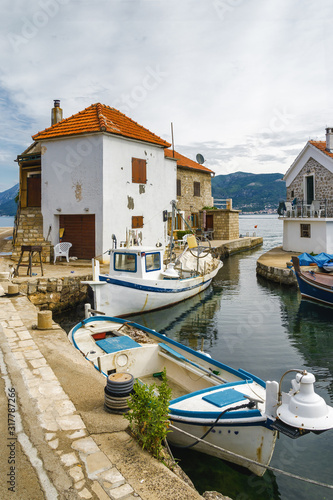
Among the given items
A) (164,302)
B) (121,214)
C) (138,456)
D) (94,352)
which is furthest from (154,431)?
(121,214)

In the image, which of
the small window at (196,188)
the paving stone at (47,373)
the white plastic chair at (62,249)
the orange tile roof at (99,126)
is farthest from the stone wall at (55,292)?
the small window at (196,188)

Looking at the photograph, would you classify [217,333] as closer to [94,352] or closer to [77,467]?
[94,352]

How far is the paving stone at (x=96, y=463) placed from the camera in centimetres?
358

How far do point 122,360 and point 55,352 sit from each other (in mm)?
1387

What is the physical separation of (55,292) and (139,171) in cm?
916

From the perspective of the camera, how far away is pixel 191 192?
34.4 m

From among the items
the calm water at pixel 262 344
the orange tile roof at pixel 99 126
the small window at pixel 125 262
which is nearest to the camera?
the calm water at pixel 262 344

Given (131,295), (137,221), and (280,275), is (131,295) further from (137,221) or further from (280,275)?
(280,275)

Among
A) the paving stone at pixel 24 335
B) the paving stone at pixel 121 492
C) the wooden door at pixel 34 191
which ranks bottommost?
the paving stone at pixel 121 492

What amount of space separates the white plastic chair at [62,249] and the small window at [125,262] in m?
5.69

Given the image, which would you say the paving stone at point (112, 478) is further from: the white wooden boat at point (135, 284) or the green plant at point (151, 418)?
the white wooden boat at point (135, 284)

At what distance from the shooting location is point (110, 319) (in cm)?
1016

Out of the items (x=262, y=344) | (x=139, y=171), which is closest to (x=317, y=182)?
(x=139, y=171)

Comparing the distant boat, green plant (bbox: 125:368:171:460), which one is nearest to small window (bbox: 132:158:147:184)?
the distant boat
